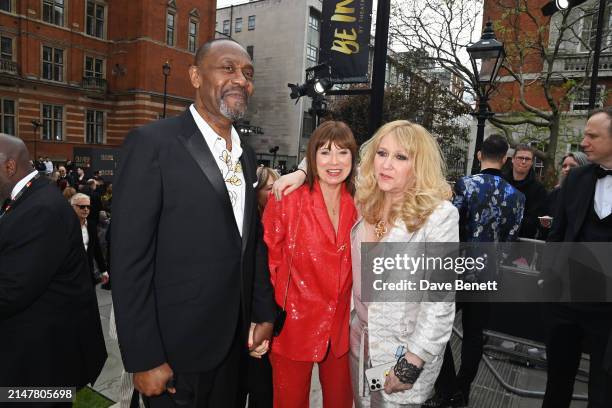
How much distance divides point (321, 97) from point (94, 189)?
6215mm

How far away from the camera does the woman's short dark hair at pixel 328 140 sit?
8.39 ft

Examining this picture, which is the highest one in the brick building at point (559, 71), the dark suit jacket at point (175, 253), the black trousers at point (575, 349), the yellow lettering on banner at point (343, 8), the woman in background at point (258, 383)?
the brick building at point (559, 71)

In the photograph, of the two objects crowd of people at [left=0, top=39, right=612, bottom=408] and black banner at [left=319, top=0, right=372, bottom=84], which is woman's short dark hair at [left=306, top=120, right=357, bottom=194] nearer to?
crowd of people at [left=0, top=39, right=612, bottom=408]

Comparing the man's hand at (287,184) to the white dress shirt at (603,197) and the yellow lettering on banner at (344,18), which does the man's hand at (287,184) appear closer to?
the white dress shirt at (603,197)

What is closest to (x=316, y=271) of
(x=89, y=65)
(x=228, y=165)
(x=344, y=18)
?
(x=228, y=165)

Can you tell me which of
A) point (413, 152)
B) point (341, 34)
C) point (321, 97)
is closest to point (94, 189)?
point (321, 97)

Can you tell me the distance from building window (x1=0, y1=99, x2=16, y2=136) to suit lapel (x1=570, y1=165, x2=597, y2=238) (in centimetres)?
3221

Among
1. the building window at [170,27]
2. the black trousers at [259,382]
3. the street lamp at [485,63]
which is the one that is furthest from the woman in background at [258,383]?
the building window at [170,27]

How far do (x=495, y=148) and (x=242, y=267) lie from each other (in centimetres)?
270

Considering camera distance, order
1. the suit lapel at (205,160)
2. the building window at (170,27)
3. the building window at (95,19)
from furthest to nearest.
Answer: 1. the building window at (170,27)
2. the building window at (95,19)
3. the suit lapel at (205,160)

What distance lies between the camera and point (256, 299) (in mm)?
2297

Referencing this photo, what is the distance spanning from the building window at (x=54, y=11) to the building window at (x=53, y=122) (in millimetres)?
6114

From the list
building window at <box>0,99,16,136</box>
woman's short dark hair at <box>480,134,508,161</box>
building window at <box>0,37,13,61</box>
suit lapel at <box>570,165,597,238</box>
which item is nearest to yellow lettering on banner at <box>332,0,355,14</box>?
woman's short dark hair at <box>480,134,508,161</box>

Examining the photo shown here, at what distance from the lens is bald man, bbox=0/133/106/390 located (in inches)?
84.4
